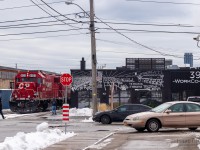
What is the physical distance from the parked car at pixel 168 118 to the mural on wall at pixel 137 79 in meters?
26.3

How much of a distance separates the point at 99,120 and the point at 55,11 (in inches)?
340

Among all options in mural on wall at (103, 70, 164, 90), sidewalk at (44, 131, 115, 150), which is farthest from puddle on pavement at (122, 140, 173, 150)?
mural on wall at (103, 70, 164, 90)

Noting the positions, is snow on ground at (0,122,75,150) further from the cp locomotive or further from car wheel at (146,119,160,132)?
the cp locomotive

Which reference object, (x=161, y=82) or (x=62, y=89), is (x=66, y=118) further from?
(x=62, y=89)

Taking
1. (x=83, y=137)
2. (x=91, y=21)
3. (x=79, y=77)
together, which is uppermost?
(x=91, y=21)

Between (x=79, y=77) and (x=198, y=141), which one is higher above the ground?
(x=79, y=77)

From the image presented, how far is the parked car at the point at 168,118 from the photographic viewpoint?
22500 mm

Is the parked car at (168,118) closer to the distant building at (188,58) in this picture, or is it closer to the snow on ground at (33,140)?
the snow on ground at (33,140)

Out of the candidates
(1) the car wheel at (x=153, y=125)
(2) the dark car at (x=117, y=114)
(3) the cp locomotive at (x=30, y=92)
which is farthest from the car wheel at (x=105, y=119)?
(3) the cp locomotive at (x=30, y=92)

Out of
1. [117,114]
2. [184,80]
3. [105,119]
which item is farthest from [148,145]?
[184,80]

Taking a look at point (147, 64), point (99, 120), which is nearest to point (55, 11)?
point (99, 120)

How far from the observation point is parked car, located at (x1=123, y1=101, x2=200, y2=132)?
2250cm

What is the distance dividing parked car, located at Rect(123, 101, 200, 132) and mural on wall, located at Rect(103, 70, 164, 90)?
86.4 ft

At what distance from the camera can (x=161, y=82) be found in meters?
49.2
